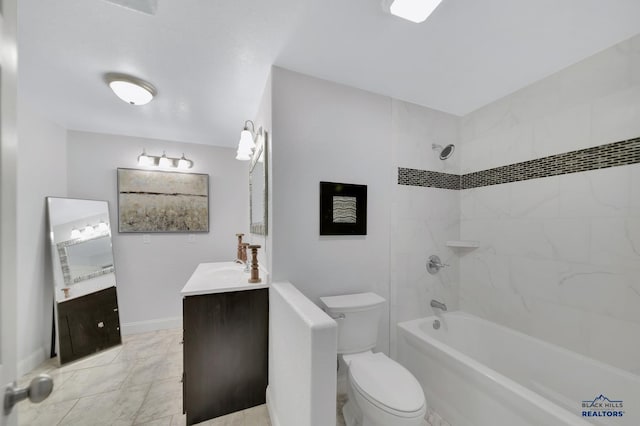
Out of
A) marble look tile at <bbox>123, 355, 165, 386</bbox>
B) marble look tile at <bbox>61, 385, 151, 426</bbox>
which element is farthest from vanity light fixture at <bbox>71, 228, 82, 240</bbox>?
marble look tile at <bbox>61, 385, 151, 426</bbox>

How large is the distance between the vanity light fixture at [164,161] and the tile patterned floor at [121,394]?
6.56ft

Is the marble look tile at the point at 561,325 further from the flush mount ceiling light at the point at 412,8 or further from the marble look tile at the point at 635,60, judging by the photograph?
the flush mount ceiling light at the point at 412,8

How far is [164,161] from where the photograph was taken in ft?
Answer: 9.11

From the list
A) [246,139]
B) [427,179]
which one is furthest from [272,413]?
[427,179]

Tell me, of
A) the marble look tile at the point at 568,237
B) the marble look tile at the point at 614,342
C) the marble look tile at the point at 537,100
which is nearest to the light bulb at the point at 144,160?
the marble look tile at the point at 537,100

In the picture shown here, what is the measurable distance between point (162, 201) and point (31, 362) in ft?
5.79

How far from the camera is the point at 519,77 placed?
1714mm

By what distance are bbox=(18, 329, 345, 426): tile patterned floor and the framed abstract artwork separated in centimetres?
131

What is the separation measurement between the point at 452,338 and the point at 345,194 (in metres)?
1.59

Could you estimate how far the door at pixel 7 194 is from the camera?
489 mm

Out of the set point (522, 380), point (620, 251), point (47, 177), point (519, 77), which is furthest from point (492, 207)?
point (47, 177)

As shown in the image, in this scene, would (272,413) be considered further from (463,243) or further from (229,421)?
(463,243)

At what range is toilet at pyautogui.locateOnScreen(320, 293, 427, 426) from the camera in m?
1.15

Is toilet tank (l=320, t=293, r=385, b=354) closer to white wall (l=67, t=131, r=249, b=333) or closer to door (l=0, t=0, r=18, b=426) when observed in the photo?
door (l=0, t=0, r=18, b=426)
